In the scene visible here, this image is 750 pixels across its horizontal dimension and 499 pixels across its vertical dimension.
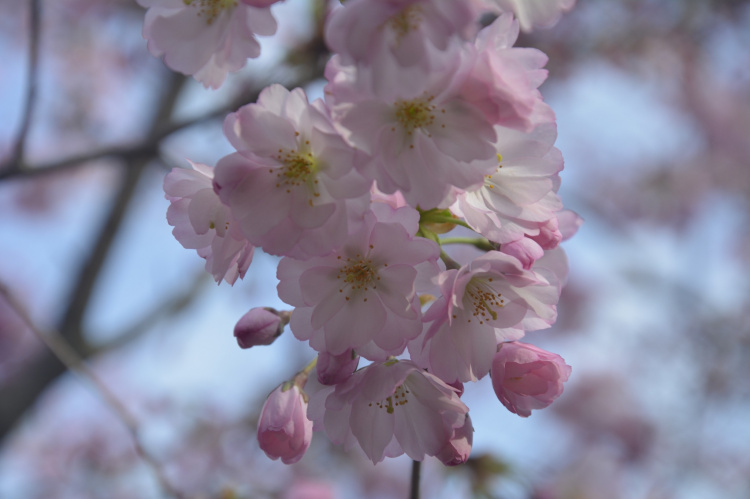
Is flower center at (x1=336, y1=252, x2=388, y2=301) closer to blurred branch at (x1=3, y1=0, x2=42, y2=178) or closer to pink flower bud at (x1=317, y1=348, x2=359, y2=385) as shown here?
pink flower bud at (x1=317, y1=348, x2=359, y2=385)

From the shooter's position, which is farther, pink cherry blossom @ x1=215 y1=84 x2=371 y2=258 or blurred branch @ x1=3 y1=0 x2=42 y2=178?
blurred branch @ x1=3 y1=0 x2=42 y2=178

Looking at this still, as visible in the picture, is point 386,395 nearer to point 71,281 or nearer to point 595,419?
point 71,281

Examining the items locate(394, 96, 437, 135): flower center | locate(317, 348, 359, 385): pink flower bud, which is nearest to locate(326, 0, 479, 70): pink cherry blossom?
locate(394, 96, 437, 135): flower center

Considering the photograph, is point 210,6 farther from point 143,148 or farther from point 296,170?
point 143,148

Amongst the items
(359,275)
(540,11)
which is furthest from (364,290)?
(540,11)

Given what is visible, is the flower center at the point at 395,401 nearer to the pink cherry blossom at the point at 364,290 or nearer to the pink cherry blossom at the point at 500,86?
A: the pink cherry blossom at the point at 364,290

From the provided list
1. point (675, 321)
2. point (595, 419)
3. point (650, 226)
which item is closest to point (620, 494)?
point (675, 321)
